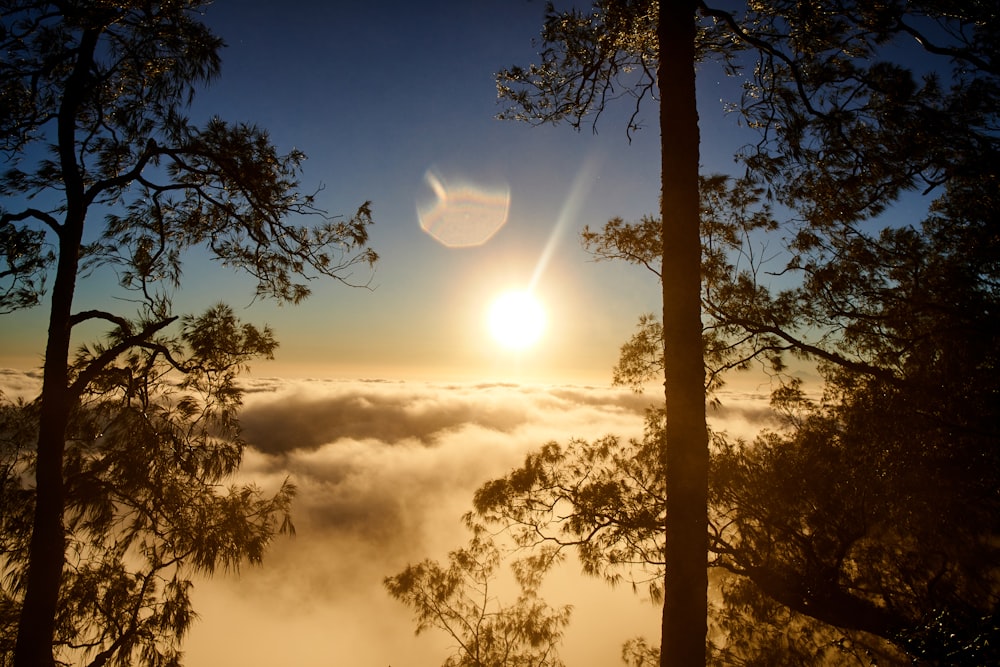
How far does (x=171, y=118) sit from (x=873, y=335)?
9312mm

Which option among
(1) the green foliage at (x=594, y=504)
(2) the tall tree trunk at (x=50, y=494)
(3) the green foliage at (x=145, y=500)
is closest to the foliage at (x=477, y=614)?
(1) the green foliage at (x=594, y=504)

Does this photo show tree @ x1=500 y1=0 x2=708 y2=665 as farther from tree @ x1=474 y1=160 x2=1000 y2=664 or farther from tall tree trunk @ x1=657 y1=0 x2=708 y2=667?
tree @ x1=474 y1=160 x2=1000 y2=664

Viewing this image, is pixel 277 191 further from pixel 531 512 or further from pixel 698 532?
pixel 531 512

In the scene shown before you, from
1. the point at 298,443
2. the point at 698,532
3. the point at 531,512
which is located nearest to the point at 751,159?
the point at 698,532

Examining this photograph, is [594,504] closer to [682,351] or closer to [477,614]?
[682,351]

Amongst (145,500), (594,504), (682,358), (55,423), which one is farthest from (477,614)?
(682,358)

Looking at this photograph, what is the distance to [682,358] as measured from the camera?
334 cm

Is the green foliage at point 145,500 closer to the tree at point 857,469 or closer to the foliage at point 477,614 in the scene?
the tree at point 857,469

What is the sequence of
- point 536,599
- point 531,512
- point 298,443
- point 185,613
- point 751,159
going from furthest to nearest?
point 298,443, point 536,599, point 531,512, point 185,613, point 751,159

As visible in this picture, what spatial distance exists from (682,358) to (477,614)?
1491 centimetres

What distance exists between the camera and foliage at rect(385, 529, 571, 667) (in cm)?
1416

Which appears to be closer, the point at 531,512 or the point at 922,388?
the point at 922,388

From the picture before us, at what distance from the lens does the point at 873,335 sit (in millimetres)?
6445

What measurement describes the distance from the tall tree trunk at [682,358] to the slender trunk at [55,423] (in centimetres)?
508
